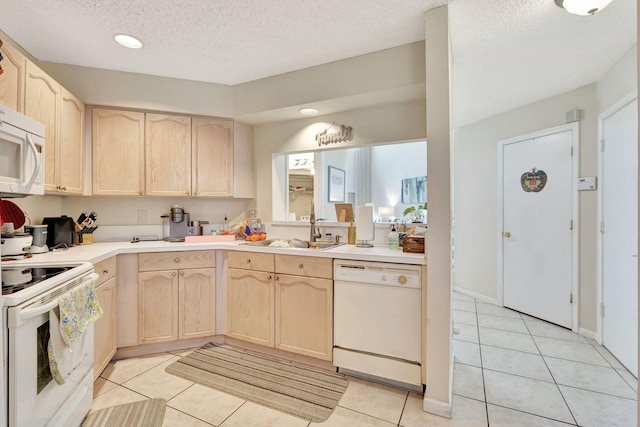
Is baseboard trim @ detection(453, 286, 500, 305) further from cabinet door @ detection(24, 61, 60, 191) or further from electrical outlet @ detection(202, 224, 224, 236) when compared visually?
A: cabinet door @ detection(24, 61, 60, 191)

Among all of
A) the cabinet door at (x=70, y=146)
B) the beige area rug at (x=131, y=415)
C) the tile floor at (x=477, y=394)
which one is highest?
the cabinet door at (x=70, y=146)

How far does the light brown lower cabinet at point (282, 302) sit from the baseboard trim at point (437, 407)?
0.68 m

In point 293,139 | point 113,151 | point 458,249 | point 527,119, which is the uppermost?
point 527,119

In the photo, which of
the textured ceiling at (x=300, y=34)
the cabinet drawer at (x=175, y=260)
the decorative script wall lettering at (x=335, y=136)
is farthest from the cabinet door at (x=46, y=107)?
the decorative script wall lettering at (x=335, y=136)

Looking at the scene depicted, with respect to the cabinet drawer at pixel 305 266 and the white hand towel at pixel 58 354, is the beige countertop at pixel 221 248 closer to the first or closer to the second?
the cabinet drawer at pixel 305 266

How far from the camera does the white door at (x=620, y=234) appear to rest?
2.23 m

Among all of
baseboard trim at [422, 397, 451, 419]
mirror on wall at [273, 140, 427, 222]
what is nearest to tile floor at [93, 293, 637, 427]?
baseboard trim at [422, 397, 451, 419]

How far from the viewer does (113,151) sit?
2643 millimetres

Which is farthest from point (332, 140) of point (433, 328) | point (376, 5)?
point (433, 328)

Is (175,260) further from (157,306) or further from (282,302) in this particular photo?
(282,302)

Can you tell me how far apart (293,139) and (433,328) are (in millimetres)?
2117

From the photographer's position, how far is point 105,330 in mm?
2096

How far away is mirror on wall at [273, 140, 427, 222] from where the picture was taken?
11.1ft

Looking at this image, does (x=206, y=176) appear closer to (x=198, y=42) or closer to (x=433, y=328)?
(x=198, y=42)
